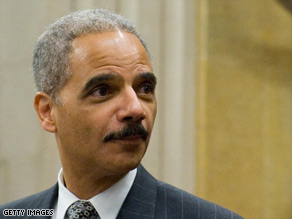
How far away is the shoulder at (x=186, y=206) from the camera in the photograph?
271 centimetres

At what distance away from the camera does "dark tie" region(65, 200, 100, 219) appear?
8.91ft

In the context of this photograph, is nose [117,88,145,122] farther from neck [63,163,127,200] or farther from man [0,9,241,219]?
neck [63,163,127,200]

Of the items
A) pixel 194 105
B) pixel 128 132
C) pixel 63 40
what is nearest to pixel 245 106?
pixel 194 105

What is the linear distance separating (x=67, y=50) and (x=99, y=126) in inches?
15.6

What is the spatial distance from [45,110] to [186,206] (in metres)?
0.76

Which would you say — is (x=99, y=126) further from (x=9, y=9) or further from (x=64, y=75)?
(x=9, y=9)

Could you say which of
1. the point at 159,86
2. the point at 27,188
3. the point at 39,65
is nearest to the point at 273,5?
the point at 159,86

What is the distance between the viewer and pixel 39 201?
3100 mm

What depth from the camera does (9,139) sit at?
16.8ft

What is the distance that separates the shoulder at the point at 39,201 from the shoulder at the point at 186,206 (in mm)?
529

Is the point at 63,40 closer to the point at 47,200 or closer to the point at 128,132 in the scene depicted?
the point at 128,132

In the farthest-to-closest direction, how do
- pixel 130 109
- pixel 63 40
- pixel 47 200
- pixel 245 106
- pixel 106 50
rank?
pixel 245 106 → pixel 47 200 → pixel 63 40 → pixel 106 50 → pixel 130 109

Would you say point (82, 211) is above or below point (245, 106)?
above

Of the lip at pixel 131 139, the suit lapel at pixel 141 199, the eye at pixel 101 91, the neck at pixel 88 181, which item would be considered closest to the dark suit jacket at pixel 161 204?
the suit lapel at pixel 141 199
